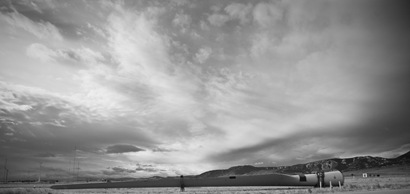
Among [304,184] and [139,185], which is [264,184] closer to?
[304,184]

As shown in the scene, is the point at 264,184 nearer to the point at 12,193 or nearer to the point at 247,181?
the point at 247,181

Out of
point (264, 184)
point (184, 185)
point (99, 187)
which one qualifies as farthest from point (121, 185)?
point (264, 184)

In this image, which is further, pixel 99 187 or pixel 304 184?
pixel 99 187

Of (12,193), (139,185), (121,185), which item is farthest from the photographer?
(121,185)

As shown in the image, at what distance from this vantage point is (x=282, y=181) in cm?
6706

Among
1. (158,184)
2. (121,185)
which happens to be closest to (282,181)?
(158,184)

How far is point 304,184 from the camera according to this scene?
6756cm

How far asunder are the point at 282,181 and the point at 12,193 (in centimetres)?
5354

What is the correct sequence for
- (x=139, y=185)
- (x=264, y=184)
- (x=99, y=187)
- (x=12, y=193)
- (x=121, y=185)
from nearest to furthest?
(x=12, y=193)
(x=264, y=184)
(x=139, y=185)
(x=121, y=185)
(x=99, y=187)

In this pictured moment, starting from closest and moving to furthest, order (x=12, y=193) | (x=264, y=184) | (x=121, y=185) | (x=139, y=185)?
1. (x=12, y=193)
2. (x=264, y=184)
3. (x=139, y=185)
4. (x=121, y=185)

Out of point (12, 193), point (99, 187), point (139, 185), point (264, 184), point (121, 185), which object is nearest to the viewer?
point (12, 193)

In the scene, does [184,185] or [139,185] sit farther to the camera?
[139,185]

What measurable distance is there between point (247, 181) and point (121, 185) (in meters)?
39.7

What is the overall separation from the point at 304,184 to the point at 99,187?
63987 mm
